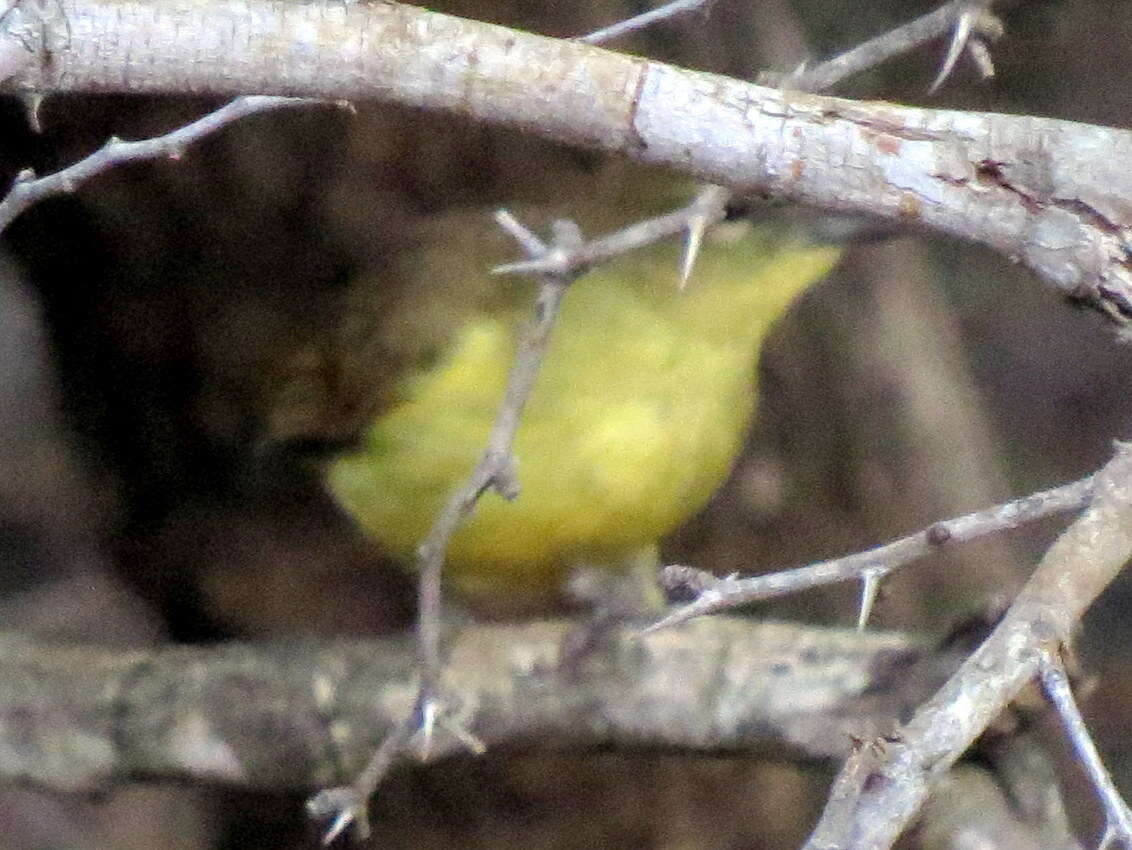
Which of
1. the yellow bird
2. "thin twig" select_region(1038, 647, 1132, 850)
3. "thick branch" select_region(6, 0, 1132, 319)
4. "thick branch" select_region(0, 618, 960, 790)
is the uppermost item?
"thick branch" select_region(6, 0, 1132, 319)

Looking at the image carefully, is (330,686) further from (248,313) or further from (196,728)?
(248,313)

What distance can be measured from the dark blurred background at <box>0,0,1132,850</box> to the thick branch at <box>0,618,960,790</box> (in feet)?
1.64

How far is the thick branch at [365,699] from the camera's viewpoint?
1.56 meters

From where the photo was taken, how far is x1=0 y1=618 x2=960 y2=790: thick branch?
1556mm

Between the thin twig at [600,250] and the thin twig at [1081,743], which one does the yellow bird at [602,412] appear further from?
the thin twig at [1081,743]

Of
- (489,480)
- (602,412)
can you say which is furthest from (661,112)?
(602,412)

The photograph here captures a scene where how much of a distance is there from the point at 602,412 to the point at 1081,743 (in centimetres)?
101

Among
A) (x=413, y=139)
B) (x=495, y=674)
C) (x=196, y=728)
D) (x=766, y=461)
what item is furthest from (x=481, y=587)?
(x=413, y=139)

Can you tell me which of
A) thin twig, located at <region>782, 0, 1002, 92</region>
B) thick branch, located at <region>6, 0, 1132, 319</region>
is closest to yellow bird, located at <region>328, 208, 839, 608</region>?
thin twig, located at <region>782, 0, 1002, 92</region>

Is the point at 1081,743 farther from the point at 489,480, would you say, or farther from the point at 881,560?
the point at 489,480

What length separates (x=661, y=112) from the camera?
→ 794 millimetres

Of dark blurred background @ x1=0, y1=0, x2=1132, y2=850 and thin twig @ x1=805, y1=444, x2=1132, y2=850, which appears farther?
dark blurred background @ x1=0, y1=0, x2=1132, y2=850

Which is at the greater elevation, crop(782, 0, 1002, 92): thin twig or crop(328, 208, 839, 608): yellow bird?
crop(782, 0, 1002, 92): thin twig

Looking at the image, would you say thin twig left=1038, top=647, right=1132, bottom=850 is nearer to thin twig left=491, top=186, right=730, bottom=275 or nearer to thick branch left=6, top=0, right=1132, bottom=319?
thick branch left=6, top=0, right=1132, bottom=319
